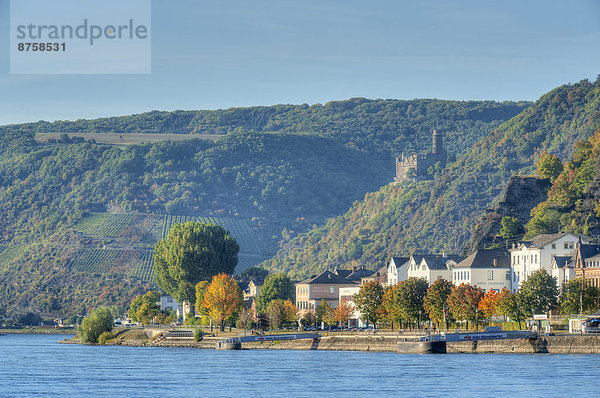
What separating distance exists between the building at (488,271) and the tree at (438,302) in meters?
18.1

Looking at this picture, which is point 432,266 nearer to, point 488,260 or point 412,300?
point 488,260

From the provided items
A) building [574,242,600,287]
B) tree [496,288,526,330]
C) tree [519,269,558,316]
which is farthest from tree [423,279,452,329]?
building [574,242,600,287]

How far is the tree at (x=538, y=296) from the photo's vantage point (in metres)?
144

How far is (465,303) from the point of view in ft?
488

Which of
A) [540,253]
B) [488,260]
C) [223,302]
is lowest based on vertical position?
[223,302]

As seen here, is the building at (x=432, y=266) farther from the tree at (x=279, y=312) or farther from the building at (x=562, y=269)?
the building at (x=562, y=269)

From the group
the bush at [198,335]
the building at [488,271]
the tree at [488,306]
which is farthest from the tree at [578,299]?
the bush at [198,335]

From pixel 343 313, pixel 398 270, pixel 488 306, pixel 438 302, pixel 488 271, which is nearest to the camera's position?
pixel 488 306

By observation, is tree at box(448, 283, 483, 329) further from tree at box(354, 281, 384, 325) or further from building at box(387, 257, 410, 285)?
building at box(387, 257, 410, 285)

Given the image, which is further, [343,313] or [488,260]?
[343,313]

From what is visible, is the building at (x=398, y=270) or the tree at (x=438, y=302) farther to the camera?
the building at (x=398, y=270)

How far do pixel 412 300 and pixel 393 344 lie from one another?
1298 cm

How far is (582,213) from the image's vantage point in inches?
7825

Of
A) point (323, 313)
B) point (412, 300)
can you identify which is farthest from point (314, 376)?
point (323, 313)
